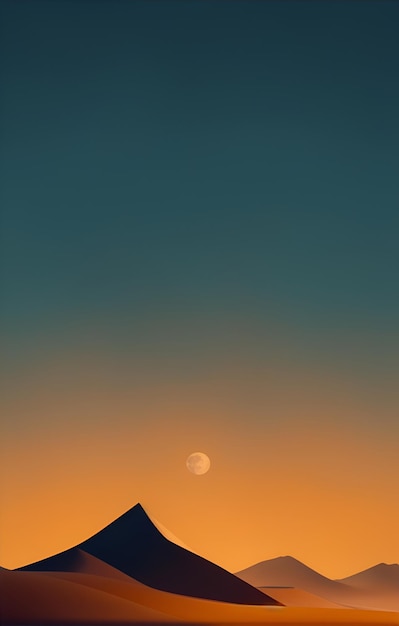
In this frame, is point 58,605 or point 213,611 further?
point 213,611

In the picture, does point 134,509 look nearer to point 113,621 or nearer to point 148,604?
point 148,604

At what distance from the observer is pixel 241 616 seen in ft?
274

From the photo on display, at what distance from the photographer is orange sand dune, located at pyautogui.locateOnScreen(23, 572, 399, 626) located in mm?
81125

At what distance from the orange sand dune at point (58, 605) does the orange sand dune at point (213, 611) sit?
8.67 feet

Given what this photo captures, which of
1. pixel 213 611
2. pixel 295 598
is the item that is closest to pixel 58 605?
pixel 213 611

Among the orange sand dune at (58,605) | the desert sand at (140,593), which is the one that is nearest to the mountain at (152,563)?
the desert sand at (140,593)

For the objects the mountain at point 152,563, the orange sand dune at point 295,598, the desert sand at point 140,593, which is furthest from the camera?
the orange sand dune at point 295,598

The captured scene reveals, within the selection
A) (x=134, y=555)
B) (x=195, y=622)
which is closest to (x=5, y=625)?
(x=195, y=622)

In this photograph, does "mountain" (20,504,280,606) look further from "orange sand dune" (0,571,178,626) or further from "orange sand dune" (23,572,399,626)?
"orange sand dune" (0,571,178,626)

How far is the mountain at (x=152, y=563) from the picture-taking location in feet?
354

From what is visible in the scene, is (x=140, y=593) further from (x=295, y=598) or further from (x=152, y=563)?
(x=295, y=598)

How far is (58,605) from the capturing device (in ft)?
231

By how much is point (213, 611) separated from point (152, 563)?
120ft

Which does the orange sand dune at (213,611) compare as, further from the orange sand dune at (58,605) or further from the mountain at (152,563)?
the mountain at (152,563)
